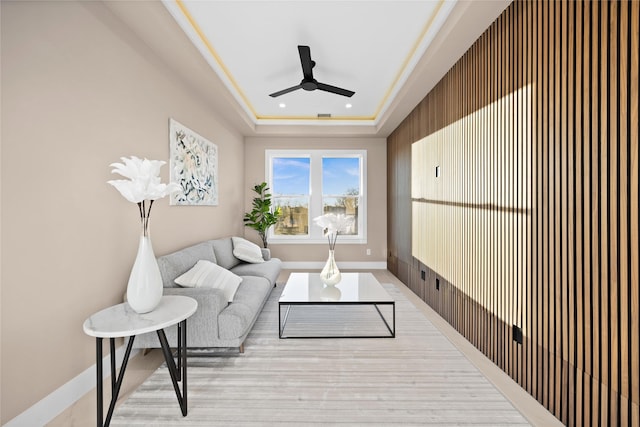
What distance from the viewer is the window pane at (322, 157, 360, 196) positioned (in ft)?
19.3

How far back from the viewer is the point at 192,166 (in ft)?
11.3

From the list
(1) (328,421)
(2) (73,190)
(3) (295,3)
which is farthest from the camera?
(3) (295,3)

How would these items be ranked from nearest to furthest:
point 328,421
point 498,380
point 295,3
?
point 328,421 < point 498,380 < point 295,3

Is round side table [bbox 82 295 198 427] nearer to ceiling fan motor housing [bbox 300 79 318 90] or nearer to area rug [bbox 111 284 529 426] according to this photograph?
area rug [bbox 111 284 529 426]

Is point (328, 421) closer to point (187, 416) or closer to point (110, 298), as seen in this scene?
point (187, 416)

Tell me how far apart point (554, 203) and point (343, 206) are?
432 centimetres

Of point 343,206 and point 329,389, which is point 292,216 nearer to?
point 343,206

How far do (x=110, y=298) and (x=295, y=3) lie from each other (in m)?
2.70

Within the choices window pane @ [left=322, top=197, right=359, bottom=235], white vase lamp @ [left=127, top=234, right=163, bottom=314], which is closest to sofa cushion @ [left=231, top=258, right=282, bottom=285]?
white vase lamp @ [left=127, top=234, right=163, bottom=314]

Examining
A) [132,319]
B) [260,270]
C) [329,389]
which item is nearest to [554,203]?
[329,389]

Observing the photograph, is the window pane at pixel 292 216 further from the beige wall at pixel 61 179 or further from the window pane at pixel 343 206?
the beige wall at pixel 61 179

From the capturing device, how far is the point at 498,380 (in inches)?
79.6

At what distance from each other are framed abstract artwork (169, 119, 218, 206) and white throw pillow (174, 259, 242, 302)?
840mm

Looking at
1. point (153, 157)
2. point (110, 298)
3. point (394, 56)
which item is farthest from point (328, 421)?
point (394, 56)
